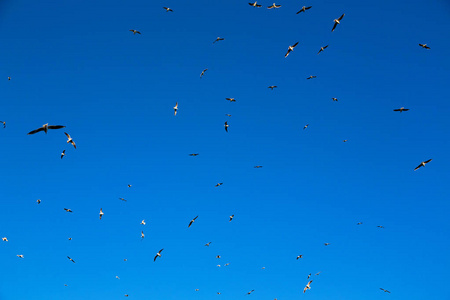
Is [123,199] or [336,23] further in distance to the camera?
[123,199]

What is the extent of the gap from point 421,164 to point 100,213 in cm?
4188

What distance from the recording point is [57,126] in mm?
16828

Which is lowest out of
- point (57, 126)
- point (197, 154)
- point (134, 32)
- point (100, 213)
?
point (100, 213)

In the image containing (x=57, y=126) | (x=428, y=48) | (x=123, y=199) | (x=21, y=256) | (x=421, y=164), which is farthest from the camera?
(x=21, y=256)

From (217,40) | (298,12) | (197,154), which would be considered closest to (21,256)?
(197,154)

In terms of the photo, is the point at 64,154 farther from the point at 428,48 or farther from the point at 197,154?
the point at 428,48

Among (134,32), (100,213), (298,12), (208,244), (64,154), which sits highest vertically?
(134,32)

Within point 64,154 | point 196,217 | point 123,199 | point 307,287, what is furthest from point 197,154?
Answer: point 307,287

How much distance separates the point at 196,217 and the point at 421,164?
26953 mm

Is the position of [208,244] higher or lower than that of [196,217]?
lower

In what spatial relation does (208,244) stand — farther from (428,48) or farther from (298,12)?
(428,48)

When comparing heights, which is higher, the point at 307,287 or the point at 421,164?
the point at 421,164

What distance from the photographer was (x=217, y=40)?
116ft

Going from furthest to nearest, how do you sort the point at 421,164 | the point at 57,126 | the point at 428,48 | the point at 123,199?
1. the point at 123,199
2. the point at 421,164
3. the point at 428,48
4. the point at 57,126
